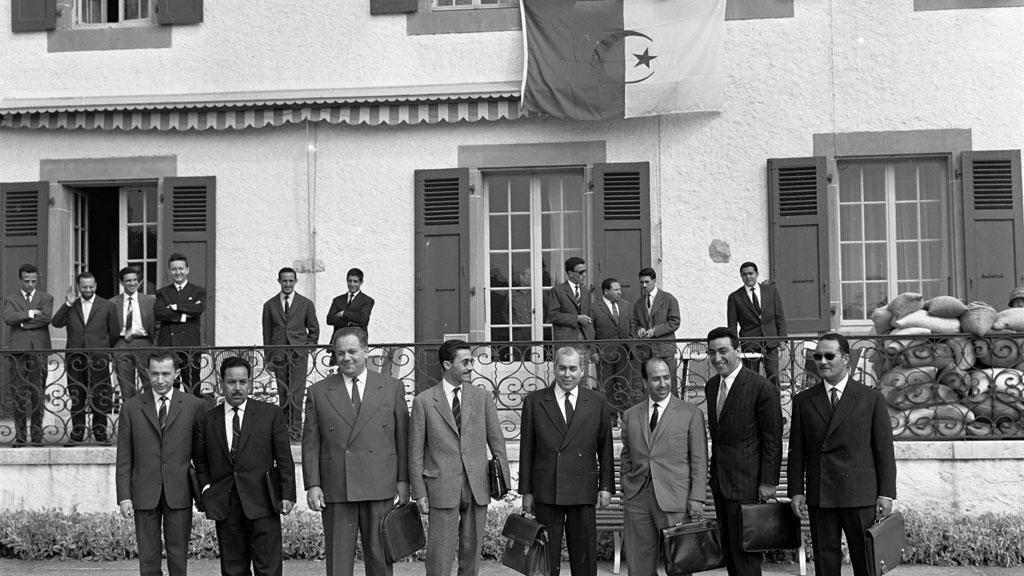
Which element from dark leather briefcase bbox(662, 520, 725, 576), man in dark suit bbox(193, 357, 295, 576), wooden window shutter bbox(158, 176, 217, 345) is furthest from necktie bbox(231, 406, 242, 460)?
wooden window shutter bbox(158, 176, 217, 345)

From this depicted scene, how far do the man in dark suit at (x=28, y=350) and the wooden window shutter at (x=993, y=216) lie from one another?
900cm

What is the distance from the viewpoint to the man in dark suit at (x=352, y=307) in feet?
38.0

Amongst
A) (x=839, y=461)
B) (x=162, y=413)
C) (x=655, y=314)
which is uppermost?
(x=655, y=314)

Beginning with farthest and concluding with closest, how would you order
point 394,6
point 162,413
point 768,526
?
point 394,6
point 162,413
point 768,526

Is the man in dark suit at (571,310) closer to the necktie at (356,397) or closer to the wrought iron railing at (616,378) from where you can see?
the wrought iron railing at (616,378)

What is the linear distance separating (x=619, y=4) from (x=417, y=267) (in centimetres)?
349

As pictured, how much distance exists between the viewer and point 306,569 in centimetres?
959

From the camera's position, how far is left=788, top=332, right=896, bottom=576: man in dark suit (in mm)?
7125

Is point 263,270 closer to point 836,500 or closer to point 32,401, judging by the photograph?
point 32,401

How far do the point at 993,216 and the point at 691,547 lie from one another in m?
6.63

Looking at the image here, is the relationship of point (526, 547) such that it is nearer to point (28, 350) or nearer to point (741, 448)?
point (741, 448)

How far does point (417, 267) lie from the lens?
12695 mm

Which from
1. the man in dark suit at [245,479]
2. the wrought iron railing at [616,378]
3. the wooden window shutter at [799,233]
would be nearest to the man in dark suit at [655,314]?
the wrought iron railing at [616,378]

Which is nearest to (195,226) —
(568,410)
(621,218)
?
(621,218)
